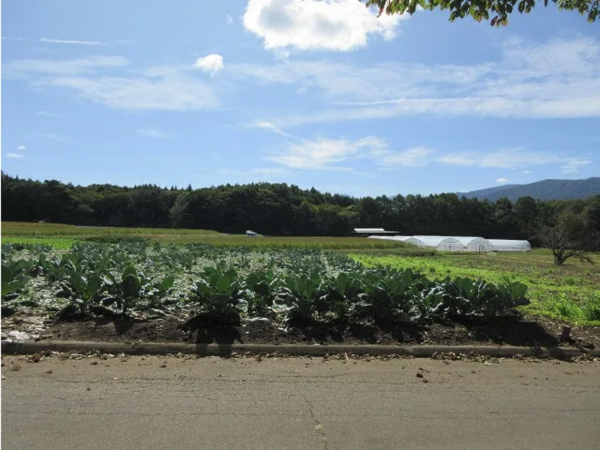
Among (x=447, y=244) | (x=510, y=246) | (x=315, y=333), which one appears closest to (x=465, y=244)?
(x=447, y=244)

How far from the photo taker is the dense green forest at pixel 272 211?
8912 centimetres

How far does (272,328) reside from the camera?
6.67m

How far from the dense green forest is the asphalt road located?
303 feet

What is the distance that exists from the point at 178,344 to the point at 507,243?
85.1 metres

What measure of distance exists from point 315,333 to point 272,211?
100307 millimetres

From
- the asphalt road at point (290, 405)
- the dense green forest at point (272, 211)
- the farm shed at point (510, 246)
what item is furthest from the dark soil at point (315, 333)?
the dense green forest at point (272, 211)

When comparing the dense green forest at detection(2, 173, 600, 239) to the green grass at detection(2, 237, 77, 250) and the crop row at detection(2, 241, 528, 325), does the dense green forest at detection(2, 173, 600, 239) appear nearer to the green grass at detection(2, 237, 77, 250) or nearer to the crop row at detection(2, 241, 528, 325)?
the green grass at detection(2, 237, 77, 250)

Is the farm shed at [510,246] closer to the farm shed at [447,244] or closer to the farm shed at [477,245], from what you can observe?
the farm shed at [477,245]

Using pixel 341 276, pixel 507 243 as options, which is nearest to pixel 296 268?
Answer: pixel 341 276

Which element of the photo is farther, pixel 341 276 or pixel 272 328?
pixel 341 276

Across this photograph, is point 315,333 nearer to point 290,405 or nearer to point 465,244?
point 290,405

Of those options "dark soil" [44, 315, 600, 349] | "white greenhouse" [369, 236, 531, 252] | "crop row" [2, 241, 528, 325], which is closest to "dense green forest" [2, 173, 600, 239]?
"white greenhouse" [369, 236, 531, 252]

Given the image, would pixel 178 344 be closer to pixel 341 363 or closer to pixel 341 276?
pixel 341 363

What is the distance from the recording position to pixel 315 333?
21.9ft
